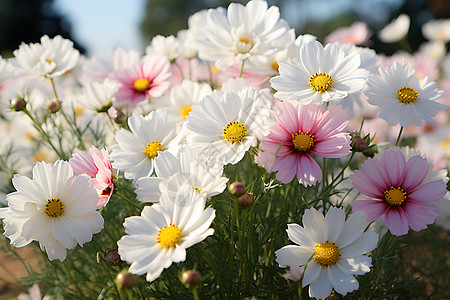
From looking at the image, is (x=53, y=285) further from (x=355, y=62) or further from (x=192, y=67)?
(x=355, y=62)

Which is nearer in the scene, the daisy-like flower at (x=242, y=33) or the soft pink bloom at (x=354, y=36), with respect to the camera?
the daisy-like flower at (x=242, y=33)

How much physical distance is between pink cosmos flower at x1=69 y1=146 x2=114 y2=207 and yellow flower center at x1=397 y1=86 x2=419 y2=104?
0.48m

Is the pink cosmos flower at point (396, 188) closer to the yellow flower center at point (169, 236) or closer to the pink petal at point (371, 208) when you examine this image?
the pink petal at point (371, 208)

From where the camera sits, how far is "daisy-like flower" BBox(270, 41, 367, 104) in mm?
625

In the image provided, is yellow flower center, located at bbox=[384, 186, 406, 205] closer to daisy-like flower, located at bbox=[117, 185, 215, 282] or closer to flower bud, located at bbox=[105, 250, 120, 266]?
daisy-like flower, located at bbox=[117, 185, 215, 282]

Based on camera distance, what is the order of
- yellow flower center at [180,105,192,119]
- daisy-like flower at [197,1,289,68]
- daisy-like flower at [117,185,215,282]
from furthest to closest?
1. yellow flower center at [180,105,192,119]
2. daisy-like flower at [197,1,289,68]
3. daisy-like flower at [117,185,215,282]

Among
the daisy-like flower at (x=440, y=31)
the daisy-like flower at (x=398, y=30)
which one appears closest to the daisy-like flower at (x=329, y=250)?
the daisy-like flower at (x=398, y=30)

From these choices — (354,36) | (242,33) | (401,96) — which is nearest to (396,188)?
(401,96)

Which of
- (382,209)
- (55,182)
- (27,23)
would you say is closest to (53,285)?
(55,182)

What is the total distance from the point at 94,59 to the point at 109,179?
0.52 meters

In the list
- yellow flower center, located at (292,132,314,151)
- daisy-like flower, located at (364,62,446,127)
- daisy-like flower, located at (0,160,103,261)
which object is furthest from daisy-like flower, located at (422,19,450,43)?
daisy-like flower, located at (0,160,103,261)

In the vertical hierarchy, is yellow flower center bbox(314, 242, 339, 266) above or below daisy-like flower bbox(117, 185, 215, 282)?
above

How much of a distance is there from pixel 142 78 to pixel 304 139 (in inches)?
18.1

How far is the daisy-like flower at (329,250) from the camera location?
0.59m
